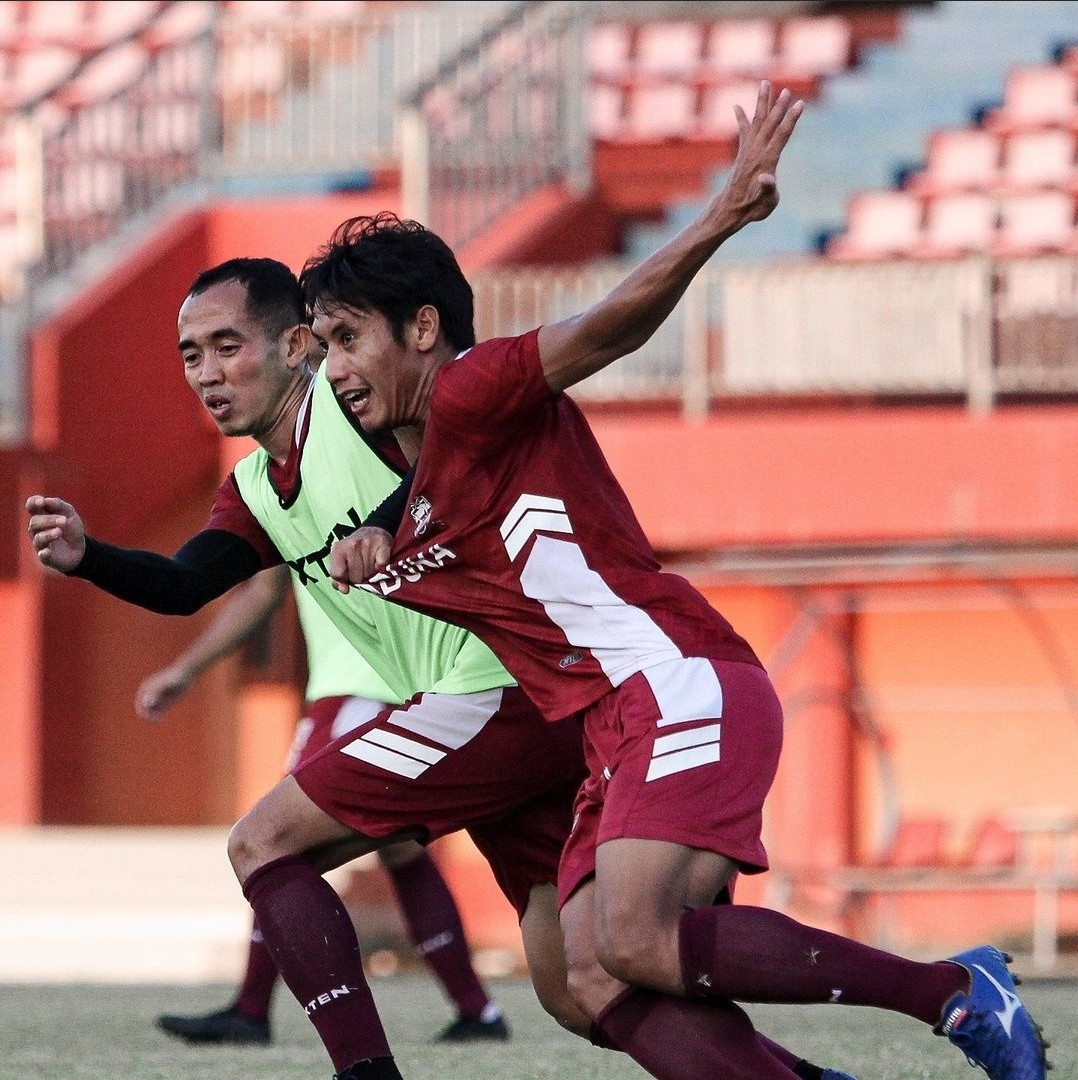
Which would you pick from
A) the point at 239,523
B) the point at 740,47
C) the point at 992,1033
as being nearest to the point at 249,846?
the point at 239,523

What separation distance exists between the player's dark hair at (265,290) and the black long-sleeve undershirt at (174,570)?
475 mm

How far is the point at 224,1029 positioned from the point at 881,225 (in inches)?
348

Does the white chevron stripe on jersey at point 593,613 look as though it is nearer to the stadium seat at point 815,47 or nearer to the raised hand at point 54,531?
the raised hand at point 54,531

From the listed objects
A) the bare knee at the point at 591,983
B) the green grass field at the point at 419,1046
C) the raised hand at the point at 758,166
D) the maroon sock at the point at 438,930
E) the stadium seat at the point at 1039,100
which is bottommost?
the green grass field at the point at 419,1046

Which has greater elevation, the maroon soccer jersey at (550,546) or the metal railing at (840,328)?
the metal railing at (840,328)

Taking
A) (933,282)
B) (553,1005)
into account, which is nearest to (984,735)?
(933,282)

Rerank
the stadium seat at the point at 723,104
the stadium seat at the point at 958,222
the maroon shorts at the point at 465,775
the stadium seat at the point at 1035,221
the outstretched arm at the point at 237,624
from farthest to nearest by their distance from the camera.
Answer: the stadium seat at the point at 723,104, the stadium seat at the point at 958,222, the stadium seat at the point at 1035,221, the outstretched arm at the point at 237,624, the maroon shorts at the point at 465,775

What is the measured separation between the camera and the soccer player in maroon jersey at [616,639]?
4059 millimetres

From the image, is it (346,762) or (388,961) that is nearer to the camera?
(346,762)

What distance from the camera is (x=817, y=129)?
609 inches

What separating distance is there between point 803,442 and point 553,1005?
7167 millimetres

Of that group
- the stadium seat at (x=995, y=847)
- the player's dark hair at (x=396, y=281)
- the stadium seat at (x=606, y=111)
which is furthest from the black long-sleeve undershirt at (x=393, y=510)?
the stadium seat at (x=606, y=111)

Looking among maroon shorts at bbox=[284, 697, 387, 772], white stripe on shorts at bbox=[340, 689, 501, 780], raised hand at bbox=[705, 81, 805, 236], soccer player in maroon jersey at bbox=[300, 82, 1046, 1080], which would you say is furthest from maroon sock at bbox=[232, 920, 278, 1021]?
raised hand at bbox=[705, 81, 805, 236]

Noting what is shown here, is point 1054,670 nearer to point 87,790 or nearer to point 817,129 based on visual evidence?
point 817,129
